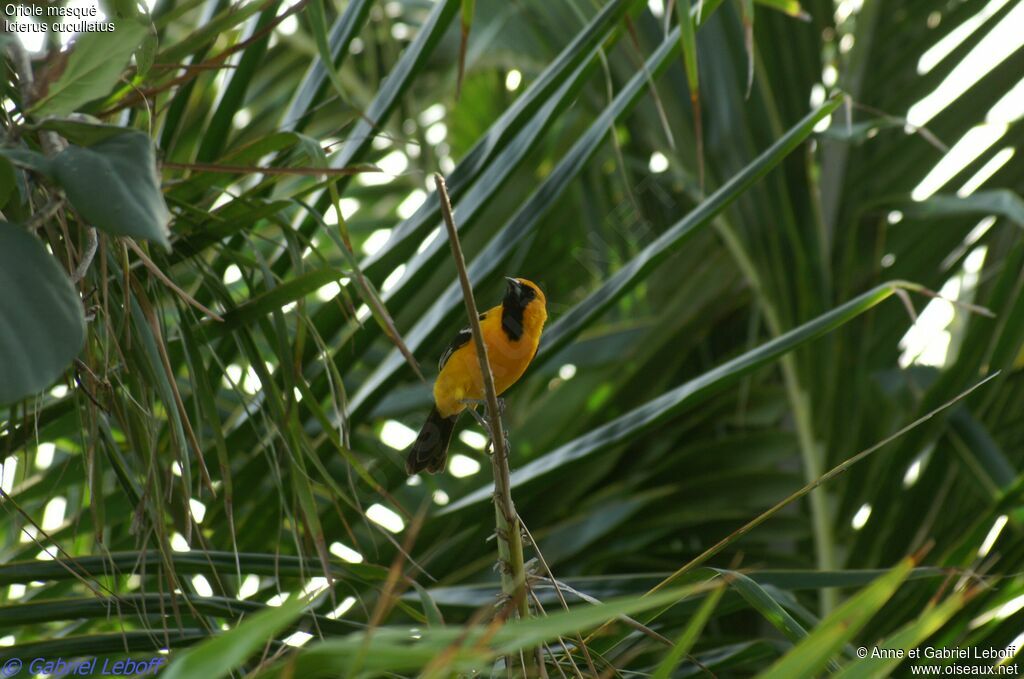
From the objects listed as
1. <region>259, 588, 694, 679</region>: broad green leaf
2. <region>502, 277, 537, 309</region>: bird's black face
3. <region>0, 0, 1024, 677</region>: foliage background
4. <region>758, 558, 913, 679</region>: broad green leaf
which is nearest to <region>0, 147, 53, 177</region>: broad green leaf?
<region>0, 0, 1024, 677</region>: foliage background

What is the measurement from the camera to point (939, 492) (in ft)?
7.11

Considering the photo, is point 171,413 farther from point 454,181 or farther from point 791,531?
point 791,531

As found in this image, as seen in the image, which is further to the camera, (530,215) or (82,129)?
(530,215)

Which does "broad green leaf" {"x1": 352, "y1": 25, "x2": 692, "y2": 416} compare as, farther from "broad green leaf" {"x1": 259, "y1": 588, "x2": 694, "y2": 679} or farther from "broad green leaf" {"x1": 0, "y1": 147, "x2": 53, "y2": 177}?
"broad green leaf" {"x1": 259, "y1": 588, "x2": 694, "y2": 679}

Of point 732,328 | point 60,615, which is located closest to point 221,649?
point 60,615

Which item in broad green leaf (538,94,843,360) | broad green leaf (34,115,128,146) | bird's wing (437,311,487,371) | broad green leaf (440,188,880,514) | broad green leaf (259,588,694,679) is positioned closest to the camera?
broad green leaf (259,588,694,679)

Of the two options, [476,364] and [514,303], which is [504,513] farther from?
[514,303]

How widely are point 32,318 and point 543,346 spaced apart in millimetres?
1075

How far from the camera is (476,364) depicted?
2650 mm

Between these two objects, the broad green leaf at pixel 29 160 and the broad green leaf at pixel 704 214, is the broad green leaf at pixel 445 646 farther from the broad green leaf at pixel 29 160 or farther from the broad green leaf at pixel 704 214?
the broad green leaf at pixel 704 214

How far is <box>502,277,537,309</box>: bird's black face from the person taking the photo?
274 centimetres

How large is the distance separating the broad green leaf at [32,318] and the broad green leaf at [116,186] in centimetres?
5

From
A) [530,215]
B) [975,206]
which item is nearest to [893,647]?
[530,215]

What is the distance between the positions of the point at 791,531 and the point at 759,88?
1.03m
